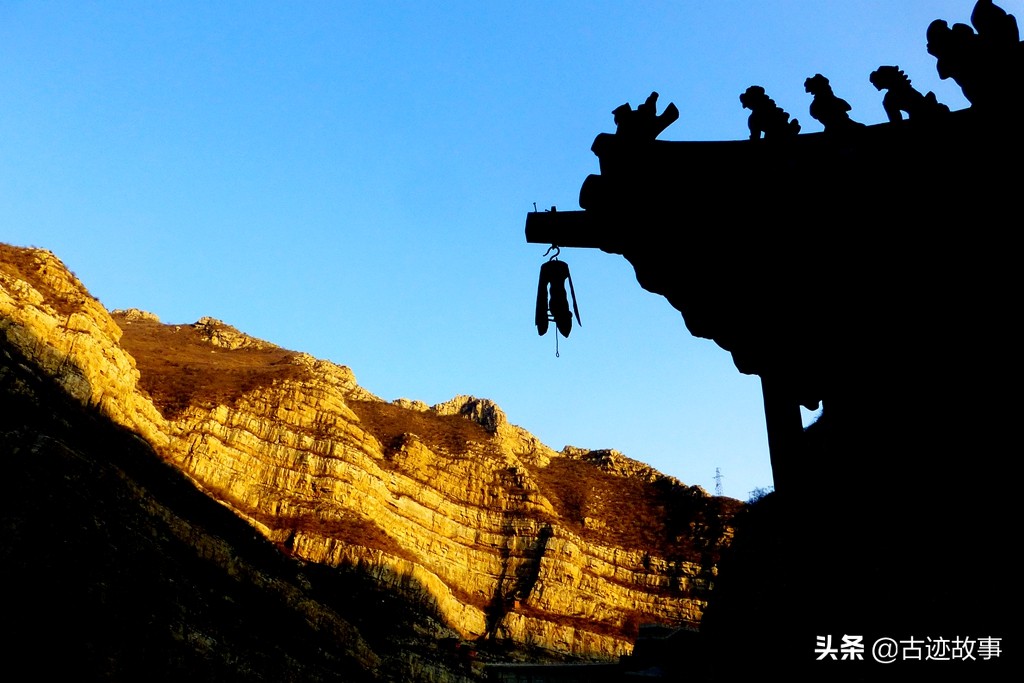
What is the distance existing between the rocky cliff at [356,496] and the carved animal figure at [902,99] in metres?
35.2

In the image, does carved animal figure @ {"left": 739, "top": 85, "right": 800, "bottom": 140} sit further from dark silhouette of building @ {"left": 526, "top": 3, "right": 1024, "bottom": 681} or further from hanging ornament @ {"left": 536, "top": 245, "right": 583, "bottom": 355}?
hanging ornament @ {"left": 536, "top": 245, "right": 583, "bottom": 355}

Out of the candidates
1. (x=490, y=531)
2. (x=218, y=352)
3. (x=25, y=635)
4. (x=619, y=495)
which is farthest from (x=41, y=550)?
(x=218, y=352)

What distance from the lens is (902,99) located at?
3.72m

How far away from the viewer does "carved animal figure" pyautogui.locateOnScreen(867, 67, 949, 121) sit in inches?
141

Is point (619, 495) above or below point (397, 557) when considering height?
above

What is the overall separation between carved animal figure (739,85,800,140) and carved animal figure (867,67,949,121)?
0.57 m

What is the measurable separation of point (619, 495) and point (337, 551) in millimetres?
43863

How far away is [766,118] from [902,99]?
2.47 ft

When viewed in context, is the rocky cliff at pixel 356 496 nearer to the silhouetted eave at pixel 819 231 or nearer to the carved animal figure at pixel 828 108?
the silhouetted eave at pixel 819 231

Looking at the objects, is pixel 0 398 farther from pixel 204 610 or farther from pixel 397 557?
pixel 397 557

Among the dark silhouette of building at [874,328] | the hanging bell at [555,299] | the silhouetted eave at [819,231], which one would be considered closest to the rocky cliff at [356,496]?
the hanging bell at [555,299]

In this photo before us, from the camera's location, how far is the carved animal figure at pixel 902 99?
3.59 m

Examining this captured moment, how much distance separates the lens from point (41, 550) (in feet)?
84.4

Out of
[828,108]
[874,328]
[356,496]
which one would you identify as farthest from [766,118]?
[356,496]
